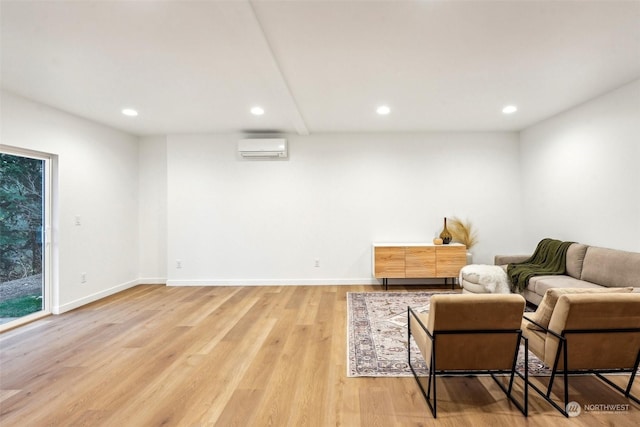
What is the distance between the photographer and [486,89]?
3.46 metres

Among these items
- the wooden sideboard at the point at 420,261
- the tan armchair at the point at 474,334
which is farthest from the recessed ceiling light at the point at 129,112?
the tan armchair at the point at 474,334

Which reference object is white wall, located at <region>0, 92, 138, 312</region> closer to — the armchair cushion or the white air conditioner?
the white air conditioner

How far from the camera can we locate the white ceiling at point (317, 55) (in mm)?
2107

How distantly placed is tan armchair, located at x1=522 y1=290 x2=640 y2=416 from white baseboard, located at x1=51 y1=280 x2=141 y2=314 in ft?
17.3

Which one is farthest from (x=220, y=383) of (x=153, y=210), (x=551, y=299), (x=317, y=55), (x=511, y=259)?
(x=511, y=259)

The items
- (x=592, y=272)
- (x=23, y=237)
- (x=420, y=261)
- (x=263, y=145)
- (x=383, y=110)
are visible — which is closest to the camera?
(x=592, y=272)

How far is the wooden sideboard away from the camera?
489 cm

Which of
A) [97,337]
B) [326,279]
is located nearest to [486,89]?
[326,279]

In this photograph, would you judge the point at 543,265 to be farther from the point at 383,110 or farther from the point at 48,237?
the point at 48,237

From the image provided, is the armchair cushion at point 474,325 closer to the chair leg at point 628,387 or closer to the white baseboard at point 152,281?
the chair leg at point 628,387

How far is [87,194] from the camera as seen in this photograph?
448 cm

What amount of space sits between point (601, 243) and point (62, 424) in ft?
17.9

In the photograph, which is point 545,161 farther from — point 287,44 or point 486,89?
point 287,44

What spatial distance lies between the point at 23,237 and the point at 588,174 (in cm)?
708
